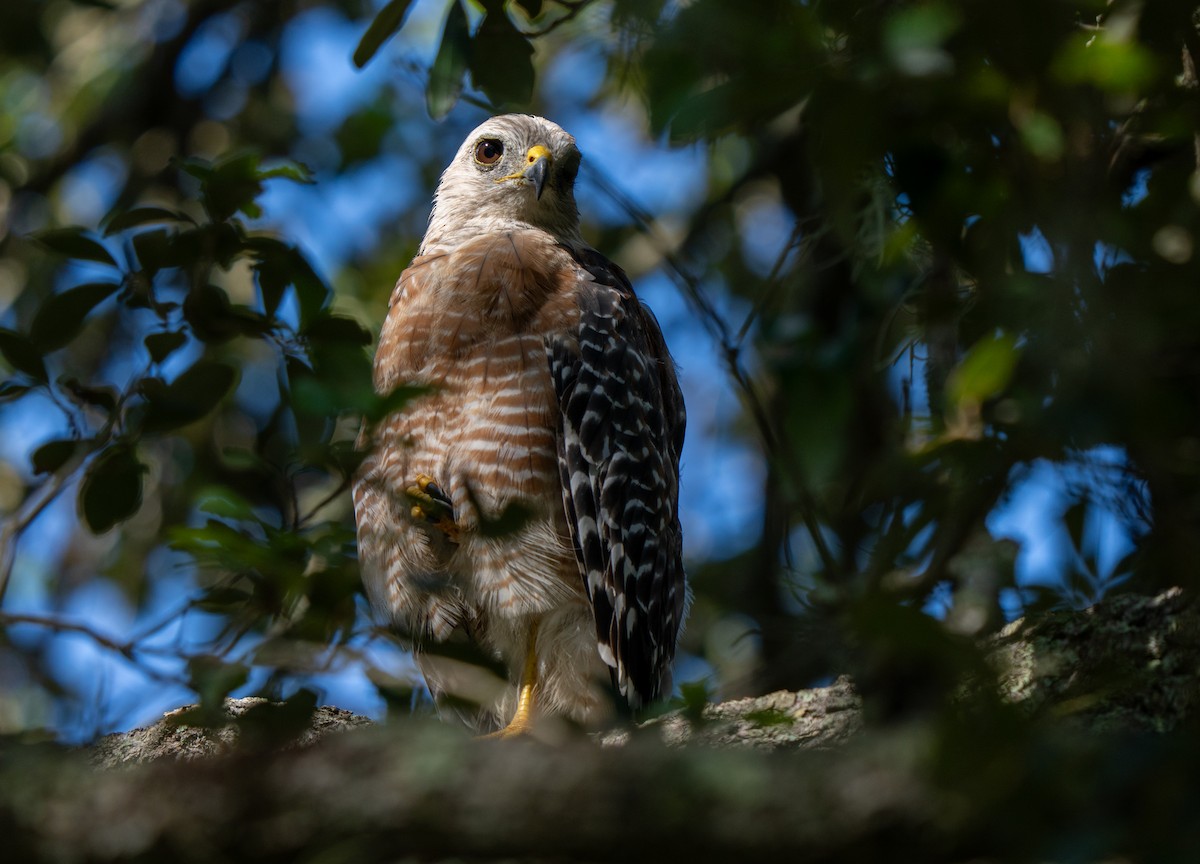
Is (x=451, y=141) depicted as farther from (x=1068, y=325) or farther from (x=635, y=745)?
(x=635, y=745)

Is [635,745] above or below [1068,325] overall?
below

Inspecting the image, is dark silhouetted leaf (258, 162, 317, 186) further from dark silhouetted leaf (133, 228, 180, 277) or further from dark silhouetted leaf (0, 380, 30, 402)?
dark silhouetted leaf (0, 380, 30, 402)

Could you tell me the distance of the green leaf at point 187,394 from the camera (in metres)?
3.04

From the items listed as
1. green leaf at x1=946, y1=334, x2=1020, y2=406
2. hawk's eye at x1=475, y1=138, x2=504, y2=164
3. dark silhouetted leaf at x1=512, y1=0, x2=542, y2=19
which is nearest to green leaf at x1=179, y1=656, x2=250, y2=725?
dark silhouetted leaf at x1=512, y1=0, x2=542, y2=19

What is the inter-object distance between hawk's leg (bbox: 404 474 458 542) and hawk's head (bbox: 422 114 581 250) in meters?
1.33

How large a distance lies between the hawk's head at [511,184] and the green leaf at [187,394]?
2.16m

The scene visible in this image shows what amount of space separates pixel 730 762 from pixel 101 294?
7.78 feet

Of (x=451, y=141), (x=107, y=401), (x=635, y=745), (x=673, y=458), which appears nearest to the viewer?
(x=635, y=745)

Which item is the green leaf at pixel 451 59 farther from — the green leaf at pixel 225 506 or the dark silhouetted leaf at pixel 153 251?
the green leaf at pixel 225 506

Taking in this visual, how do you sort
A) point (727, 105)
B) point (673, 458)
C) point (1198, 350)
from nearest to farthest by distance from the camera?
point (727, 105) < point (1198, 350) < point (673, 458)

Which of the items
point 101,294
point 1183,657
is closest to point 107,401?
point 101,294

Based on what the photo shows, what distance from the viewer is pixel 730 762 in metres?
1.54

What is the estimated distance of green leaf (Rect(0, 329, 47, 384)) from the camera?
314 centimetres

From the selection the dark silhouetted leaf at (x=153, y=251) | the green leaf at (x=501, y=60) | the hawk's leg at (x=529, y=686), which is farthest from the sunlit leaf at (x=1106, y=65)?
the hawk's leg at (x=529, y=686)
